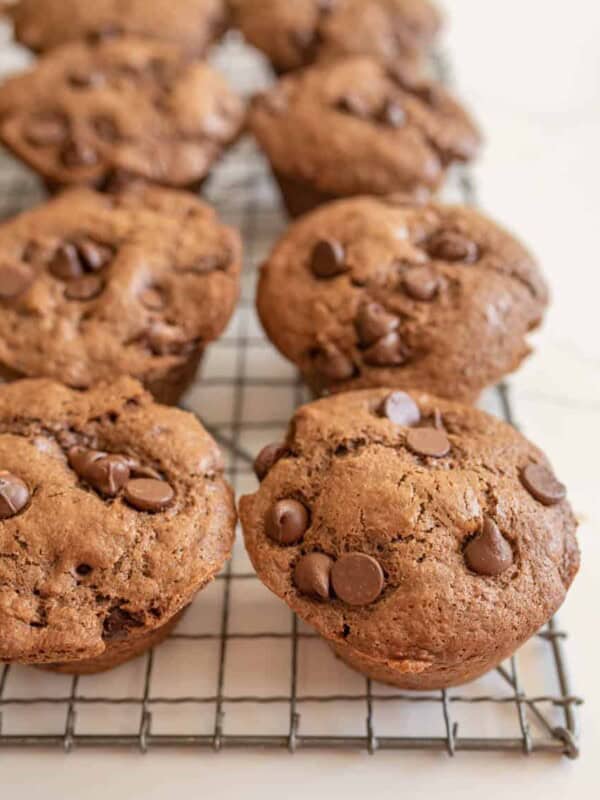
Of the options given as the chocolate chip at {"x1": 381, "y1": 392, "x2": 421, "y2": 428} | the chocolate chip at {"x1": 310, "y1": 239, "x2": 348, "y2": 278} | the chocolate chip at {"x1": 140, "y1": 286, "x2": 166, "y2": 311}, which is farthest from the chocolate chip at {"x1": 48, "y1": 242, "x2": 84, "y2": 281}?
the chocolate chip at {"x1": 381, "y1": 392, "x2": 421, "y2": 428}

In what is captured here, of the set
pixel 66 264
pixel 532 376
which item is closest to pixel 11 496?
pixel 66 264

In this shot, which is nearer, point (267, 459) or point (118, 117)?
point (267, 459)

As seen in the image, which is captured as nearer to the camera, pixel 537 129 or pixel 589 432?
pixel 589 432

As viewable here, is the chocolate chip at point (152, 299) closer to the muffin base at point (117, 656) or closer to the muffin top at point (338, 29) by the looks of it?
the muffin base at point (117, 656)

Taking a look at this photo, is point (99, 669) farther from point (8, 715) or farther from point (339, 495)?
point (339, 495)

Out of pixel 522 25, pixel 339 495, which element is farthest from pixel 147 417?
pixel 522 25

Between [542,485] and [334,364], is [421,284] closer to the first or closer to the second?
[334,364]
